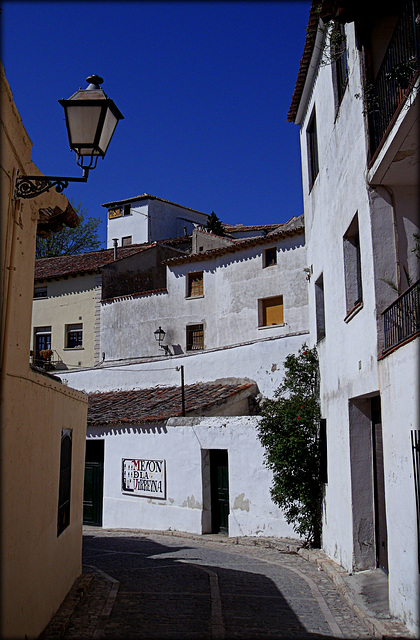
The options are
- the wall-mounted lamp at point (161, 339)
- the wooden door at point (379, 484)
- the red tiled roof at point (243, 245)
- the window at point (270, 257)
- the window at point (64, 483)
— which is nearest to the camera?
the window at point (64, 483)

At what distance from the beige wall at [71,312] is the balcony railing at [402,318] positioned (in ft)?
90.1

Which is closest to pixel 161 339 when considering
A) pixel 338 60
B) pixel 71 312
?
pixel 71 312

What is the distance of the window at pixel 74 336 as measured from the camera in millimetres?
34812

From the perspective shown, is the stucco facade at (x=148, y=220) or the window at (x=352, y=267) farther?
the stucco facade at (x=148, y=220)

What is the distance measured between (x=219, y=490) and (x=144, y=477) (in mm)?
2662

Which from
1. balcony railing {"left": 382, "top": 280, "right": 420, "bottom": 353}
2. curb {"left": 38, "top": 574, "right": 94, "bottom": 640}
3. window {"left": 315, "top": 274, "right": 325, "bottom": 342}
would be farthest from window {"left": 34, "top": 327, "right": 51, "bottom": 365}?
balcony railing {"left": 382, "top": 280, "right": 420, "bottom": 353}

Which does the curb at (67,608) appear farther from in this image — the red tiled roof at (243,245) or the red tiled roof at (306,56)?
the red tiled roof at (243,245)

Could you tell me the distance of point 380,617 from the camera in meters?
7.18

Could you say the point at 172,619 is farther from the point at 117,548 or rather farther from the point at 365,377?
the point at 117,548

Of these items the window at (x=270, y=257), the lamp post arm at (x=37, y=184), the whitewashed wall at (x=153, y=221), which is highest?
the whitewashed wall at (x=153, y=221)

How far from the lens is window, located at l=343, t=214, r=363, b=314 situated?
999 cm

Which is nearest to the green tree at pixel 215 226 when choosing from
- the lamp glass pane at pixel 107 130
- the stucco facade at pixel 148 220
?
the stucco facade at pixel 148 220

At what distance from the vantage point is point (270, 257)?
29000 mm

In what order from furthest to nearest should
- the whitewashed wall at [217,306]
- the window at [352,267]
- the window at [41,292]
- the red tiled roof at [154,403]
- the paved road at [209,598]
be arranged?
1. the window at [41,292]
2. the whitewashed wall at [217,306]
3. the red tiled roof at [154,403]
4. the window at [352,267]
5. the paved road at [209,598]
